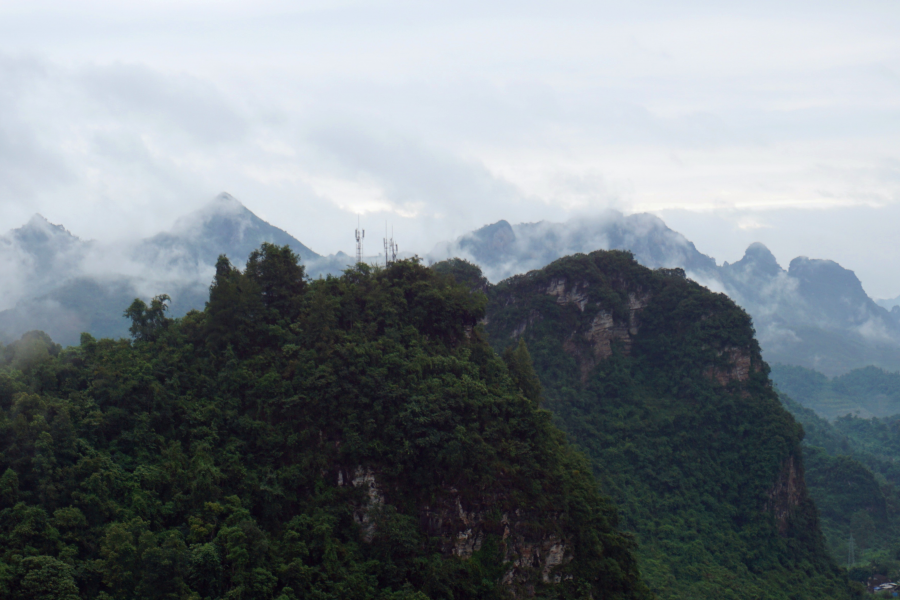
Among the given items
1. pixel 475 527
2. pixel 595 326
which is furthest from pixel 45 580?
pixel 595 326

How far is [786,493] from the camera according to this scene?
125ft

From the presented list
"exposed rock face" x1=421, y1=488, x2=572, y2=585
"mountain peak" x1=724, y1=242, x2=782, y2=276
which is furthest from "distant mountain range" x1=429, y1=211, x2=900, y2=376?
"exposed rock face" x1=421, y1=488, x2=572, y2=585

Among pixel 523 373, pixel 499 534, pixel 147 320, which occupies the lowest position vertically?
pixel 499 534

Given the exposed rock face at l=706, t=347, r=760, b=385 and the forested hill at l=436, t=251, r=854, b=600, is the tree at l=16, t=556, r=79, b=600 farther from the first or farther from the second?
the exposed rock face at l=706, t=347, r=760, b=385

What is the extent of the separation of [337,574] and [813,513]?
101ft

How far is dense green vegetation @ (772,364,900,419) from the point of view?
111188 mm

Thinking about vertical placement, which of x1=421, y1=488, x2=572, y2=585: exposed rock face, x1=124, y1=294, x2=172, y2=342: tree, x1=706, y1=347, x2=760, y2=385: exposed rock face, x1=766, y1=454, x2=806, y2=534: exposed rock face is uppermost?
x1=124, y1=294, x2=172, y2=342: tree

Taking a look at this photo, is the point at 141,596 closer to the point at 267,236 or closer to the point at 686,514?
the point at 686,514

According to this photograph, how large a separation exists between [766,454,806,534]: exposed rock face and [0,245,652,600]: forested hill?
18.4 metres

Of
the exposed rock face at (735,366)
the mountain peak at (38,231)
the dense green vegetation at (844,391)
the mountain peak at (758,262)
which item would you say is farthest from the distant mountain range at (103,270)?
the mountain peak at (758,262)

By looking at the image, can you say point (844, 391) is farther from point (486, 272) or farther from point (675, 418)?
point (675, 418)

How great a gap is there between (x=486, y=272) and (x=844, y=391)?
63154 mm

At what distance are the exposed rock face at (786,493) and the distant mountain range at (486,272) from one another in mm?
37230

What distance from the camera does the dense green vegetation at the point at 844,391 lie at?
11119 centimetres
